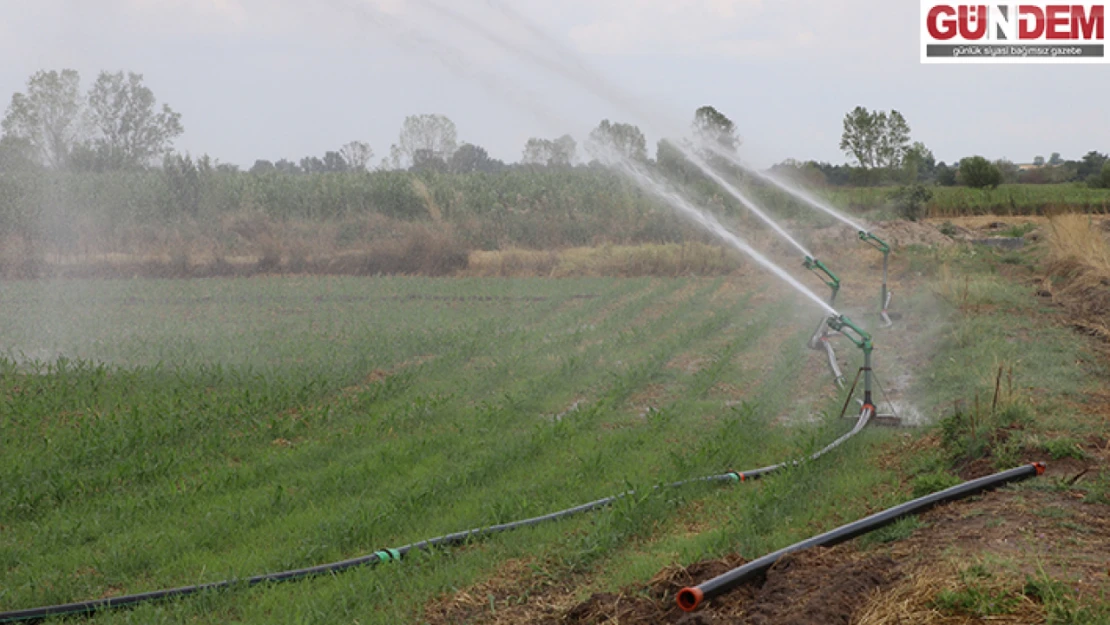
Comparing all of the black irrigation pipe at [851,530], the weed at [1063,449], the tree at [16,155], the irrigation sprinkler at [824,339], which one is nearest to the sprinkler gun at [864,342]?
the irrigation sprinkler at [824,339]

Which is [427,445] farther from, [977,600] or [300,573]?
[977,600]

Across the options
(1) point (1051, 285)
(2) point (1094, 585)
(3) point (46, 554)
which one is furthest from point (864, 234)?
(3) point (46, 554)

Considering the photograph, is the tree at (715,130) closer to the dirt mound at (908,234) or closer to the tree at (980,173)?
the dirt mound at (908,234)

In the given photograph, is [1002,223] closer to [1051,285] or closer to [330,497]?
[1051,285]

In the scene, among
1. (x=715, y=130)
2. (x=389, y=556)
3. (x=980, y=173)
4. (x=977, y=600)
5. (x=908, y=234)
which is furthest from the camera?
(x=980, y=173)

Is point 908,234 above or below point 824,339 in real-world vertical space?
above

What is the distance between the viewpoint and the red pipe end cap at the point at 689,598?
431 centimetres

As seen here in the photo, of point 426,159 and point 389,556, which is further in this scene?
Result: point 426,159

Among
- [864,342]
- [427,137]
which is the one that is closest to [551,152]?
[427,137]

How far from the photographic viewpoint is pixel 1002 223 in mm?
34375

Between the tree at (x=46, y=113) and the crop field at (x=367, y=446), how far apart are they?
8.31 meters

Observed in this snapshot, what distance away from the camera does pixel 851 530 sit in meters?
5.20

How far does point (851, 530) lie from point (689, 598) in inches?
52.3

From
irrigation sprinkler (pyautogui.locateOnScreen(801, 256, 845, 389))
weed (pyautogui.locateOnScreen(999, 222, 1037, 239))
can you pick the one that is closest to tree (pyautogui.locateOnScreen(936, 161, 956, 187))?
weed (pyautogui.locateOnScreen(999, 222, 1037, 239))
